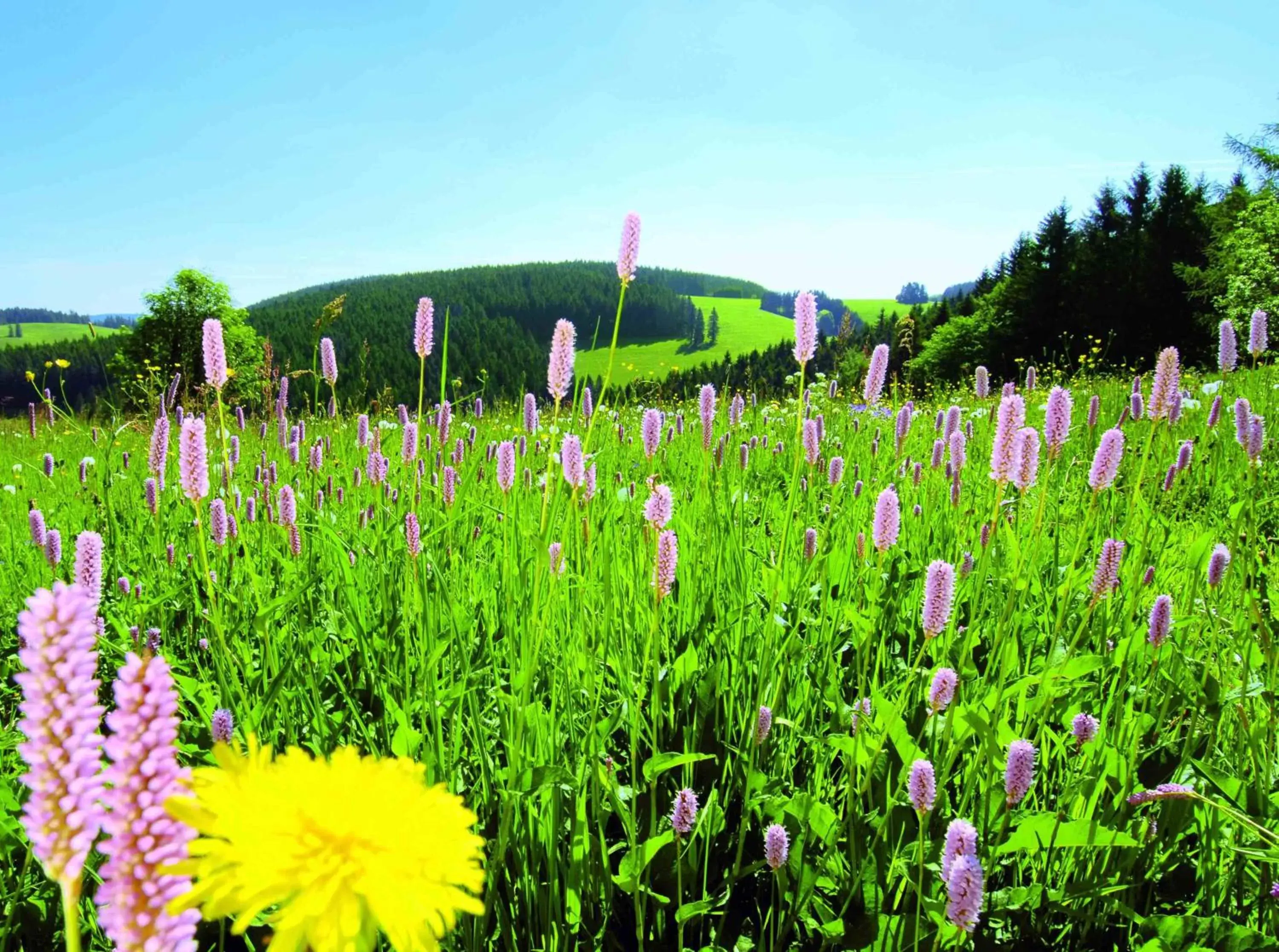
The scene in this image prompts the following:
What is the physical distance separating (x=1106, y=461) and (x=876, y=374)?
2.82ft

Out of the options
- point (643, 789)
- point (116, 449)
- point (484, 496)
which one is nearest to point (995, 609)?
point (643, 789)

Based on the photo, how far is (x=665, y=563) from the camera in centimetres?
151

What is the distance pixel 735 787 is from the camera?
181 cm

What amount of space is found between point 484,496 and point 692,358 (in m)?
106

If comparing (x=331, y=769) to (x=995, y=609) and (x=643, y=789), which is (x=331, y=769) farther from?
(x=995, y=609)

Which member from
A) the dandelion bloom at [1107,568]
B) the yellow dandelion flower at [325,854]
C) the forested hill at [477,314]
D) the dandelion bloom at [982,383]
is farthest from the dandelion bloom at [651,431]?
the forested hill at [477,314]

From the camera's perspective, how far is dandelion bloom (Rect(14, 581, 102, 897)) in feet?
1.29

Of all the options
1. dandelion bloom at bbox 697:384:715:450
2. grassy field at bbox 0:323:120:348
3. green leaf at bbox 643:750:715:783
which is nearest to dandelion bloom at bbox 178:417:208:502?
green leaf at bbox 643:750:715:783

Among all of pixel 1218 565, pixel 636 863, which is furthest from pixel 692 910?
pixel 1218 565

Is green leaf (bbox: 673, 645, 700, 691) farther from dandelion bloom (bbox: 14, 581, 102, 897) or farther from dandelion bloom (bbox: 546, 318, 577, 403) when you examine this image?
dandelion bloom (bbox: 14, 581, 102, 897)

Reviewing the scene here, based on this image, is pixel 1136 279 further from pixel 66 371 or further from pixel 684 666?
pixel 66 371

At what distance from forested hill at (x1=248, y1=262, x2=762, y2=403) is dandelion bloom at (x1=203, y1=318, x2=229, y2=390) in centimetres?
303

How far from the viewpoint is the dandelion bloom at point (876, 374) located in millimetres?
2471

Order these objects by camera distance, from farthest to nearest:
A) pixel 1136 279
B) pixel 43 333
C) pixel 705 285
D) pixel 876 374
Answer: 1. pixel 705 285
2. pixel 43 333
3. pixel 1136 279
4. pixel 876 374
